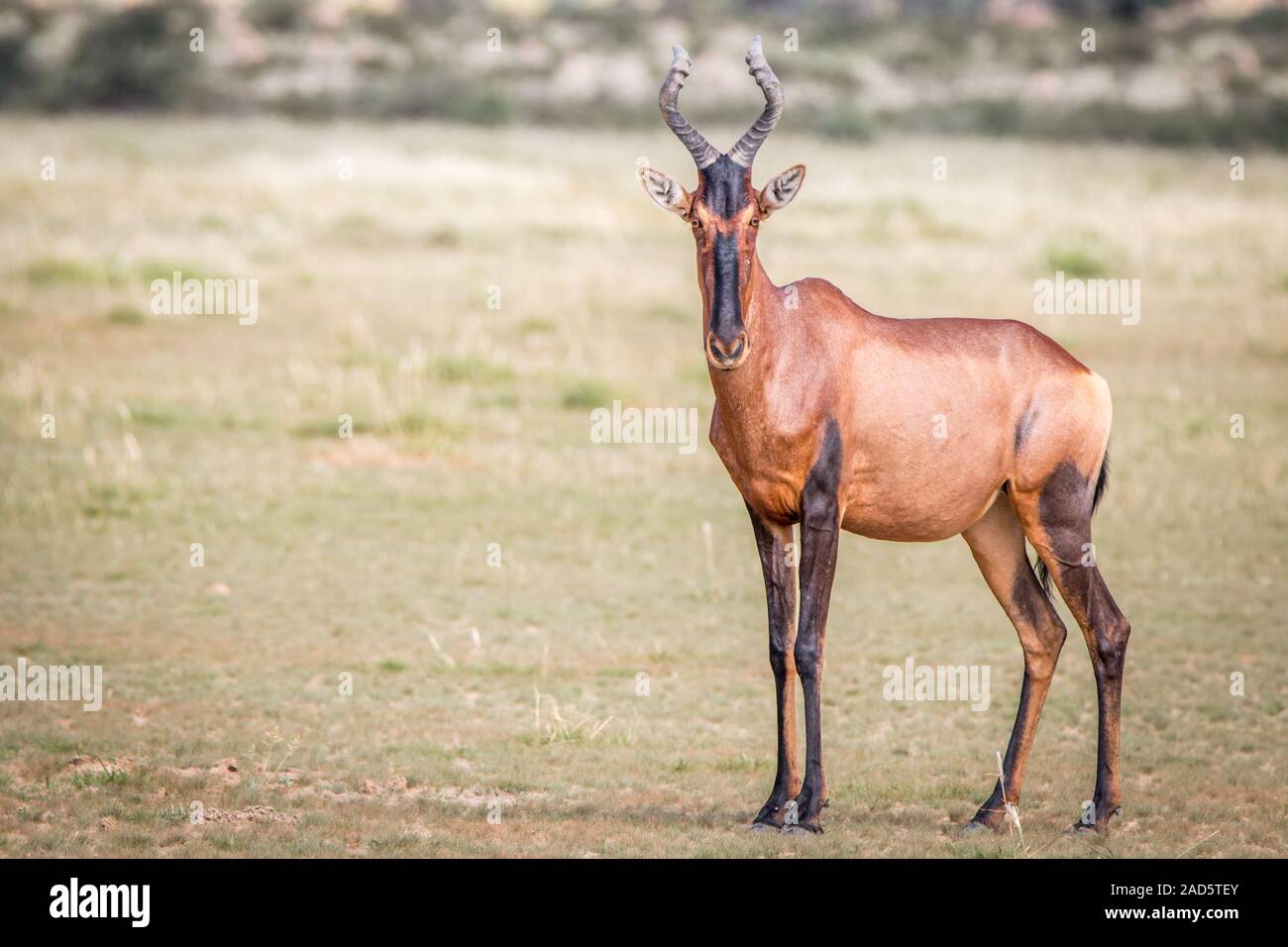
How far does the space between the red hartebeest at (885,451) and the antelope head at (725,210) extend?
18 mm

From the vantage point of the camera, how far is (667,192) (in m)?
8.48

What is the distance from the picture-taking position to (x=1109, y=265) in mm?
26297

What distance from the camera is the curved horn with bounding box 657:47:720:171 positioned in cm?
832

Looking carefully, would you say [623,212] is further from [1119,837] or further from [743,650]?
[1119,837]

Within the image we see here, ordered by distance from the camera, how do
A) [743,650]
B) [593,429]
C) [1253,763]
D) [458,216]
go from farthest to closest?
1. [458,216]
2. [593,429]
3. [743,650]
4. [1253,763]

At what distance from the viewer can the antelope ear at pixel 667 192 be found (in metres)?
8.44

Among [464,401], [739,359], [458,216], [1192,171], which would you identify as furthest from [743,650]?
[1192,171]

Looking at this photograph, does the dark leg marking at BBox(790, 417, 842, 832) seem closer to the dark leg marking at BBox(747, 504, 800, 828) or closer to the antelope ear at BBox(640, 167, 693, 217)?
the dark leg marking at BBox(747, 504, 800, 828)

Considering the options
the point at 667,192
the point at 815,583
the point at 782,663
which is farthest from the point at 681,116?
the point at 782,663

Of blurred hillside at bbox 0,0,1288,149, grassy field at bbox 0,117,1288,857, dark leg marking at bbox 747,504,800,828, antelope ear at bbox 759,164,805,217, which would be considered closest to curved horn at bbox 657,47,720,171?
antelope ear at bbox 759,164,805,217

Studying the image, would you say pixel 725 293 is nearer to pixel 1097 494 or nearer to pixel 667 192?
pixel 667 192

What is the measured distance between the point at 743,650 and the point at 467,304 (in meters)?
12.3

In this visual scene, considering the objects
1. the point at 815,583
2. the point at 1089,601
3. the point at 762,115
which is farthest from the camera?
the point at 1089,601

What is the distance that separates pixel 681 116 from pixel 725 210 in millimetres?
486
